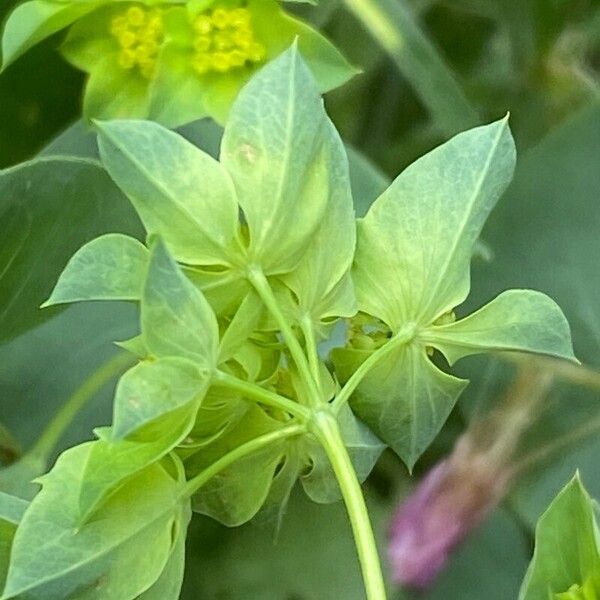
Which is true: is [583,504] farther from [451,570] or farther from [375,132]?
[375,132]

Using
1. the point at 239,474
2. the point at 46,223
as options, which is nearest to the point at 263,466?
the point at 239,474

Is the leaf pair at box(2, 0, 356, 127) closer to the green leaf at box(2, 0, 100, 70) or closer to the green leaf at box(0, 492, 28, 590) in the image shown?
the green leaf at box(2, 0, 100, 70)

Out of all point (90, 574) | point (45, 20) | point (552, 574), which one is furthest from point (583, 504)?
point (45, 20)

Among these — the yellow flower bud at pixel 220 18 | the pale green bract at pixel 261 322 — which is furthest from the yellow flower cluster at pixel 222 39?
the pale green bract at pixel 261 322

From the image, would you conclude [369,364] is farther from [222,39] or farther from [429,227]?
[222,39]

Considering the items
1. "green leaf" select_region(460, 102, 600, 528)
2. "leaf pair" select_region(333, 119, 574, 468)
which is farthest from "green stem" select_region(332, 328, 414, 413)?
"green leaf" select_region(460, 102, 600, 528)
